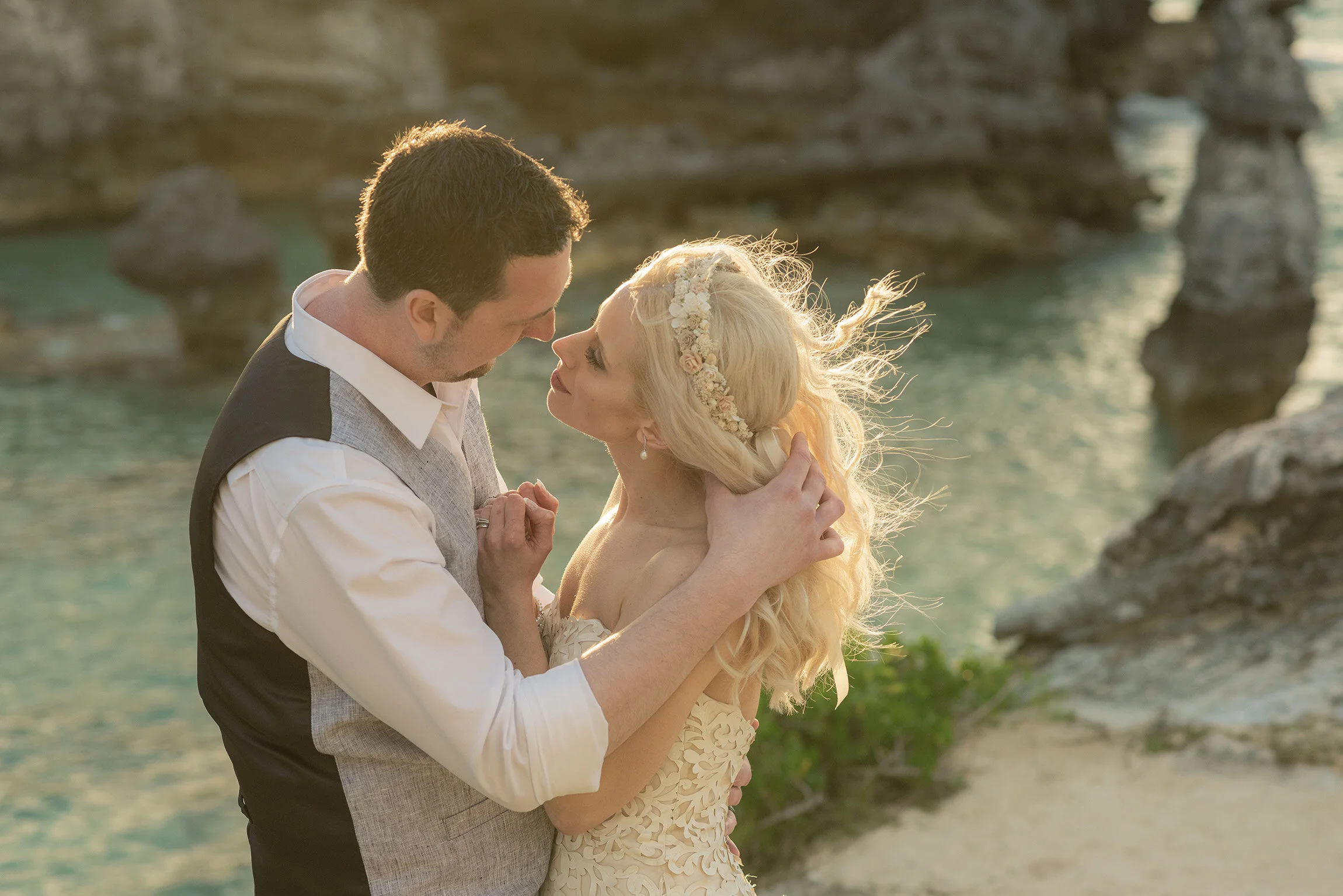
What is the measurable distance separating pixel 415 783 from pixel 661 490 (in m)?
0.78

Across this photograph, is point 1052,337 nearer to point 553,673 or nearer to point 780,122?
point 780,122

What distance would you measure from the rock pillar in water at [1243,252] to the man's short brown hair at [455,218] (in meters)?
10.9

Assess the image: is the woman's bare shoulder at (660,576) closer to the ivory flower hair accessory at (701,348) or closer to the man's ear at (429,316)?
the ivory flower hair accessory at (701,348)

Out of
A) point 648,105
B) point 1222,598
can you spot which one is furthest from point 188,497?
point 648,105

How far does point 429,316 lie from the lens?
227 centimetres

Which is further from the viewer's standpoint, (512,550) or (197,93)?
(197,93)

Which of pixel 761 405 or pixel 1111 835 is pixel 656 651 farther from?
pixel 1111 835

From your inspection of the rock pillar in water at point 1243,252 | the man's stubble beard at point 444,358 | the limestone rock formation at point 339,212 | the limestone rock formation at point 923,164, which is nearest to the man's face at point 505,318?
the man's stubble beard at point 444,358

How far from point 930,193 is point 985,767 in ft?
44.7

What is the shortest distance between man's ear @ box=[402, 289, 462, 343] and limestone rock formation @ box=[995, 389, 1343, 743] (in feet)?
11.9

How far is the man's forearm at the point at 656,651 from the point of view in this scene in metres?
2.08

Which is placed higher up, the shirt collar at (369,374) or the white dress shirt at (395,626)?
the shirt collar at (369,374)

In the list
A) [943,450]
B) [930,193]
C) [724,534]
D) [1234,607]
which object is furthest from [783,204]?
[724,534]

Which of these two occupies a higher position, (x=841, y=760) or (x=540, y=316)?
(x=540, y=316)
